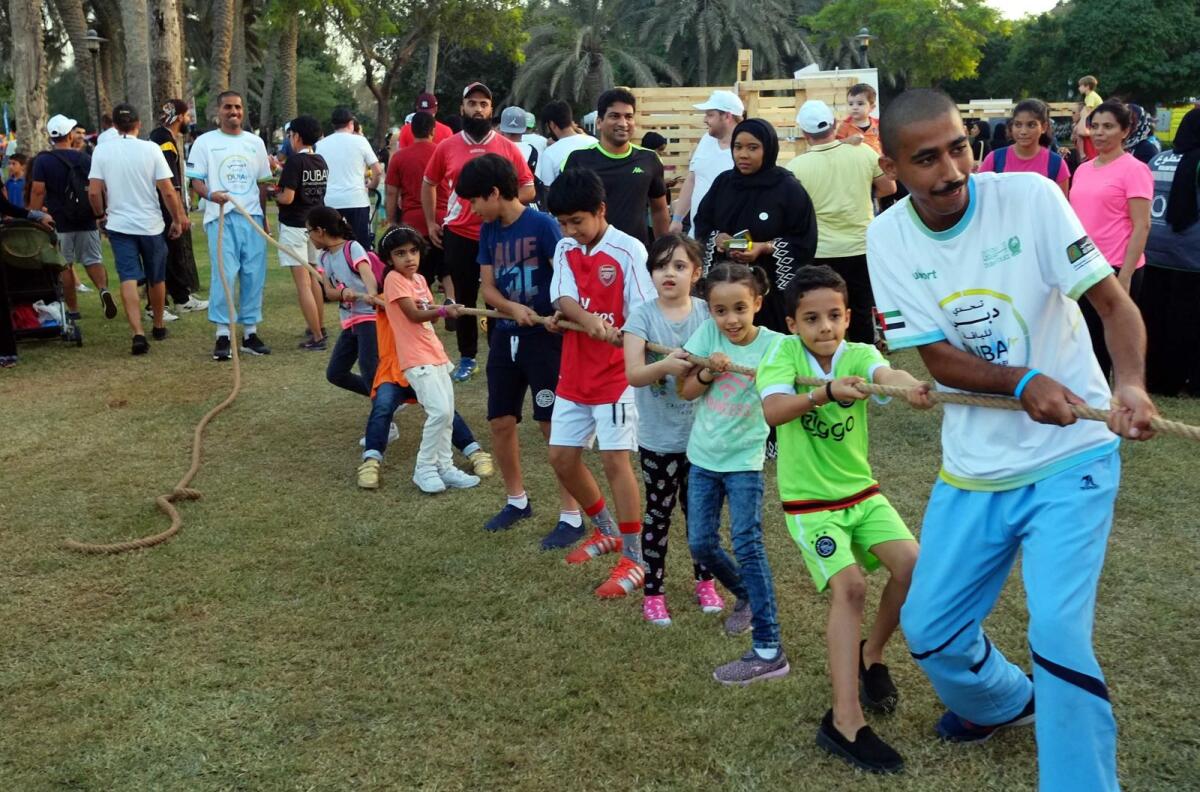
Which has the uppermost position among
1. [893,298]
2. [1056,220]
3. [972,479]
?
[1056,220]

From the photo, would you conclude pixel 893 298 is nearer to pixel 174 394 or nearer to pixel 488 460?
pixel 488 460

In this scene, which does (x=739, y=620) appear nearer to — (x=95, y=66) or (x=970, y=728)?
(x=970, y=728)

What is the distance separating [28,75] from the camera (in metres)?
16.8

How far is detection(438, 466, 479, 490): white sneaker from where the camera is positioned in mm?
6312

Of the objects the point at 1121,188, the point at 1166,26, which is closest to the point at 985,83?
the point at 1166,26

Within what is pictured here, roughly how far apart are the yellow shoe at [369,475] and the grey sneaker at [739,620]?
8.73 ft

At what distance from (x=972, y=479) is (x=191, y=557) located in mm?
3814

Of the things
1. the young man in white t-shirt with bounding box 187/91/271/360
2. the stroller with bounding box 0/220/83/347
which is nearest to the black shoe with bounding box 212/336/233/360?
the young man in white t-shirt with bounding box 187/91/271/360

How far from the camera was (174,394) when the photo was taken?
8.64m

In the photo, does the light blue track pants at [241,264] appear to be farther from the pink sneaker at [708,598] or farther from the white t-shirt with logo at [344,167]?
the pink sneaker at [708,598]

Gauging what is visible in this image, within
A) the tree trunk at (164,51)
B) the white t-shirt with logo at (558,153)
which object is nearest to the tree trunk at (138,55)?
the tree trunk at (164,51)

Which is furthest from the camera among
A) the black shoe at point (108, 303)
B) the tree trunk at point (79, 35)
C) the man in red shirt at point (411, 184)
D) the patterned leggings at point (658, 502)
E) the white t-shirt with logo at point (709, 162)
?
the tree trunk at point (79, 35)

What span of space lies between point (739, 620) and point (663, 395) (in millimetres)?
940

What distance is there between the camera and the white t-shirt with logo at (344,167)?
35.2ft
